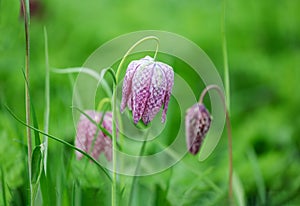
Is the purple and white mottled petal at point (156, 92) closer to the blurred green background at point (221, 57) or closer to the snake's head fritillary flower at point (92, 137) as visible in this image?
the snake's head fritillary flower at point (92, 137)

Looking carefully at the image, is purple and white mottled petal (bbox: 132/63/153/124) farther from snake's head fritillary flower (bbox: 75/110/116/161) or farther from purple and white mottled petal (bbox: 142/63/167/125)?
snake's head fritillary flower (bbox: 75/110/116/161)

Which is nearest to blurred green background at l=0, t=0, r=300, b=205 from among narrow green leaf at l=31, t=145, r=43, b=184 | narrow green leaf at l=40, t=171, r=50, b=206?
narrow green leaf at l=40, t=171, r=50, b=206

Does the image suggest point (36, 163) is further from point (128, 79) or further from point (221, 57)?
point (221, 57)

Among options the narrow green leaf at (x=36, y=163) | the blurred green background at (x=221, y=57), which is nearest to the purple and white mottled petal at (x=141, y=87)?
the narrow green leaf at (x=36, y=163)

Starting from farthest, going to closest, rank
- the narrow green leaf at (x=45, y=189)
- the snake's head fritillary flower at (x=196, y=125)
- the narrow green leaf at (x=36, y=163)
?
the snake's head fritillary flower at (x=196, y=125) < the narrow green leaf at (x=45, y=189) < the narrow green leaf at (x=36, y=163)

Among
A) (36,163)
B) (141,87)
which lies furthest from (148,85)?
(36,163)

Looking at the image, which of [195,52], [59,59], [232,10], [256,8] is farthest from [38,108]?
[256,8]

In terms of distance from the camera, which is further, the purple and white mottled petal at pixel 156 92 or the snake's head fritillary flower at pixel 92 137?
→ the snake's head fritillary flower at pixel 92 137

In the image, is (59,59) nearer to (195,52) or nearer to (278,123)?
(195,52)
